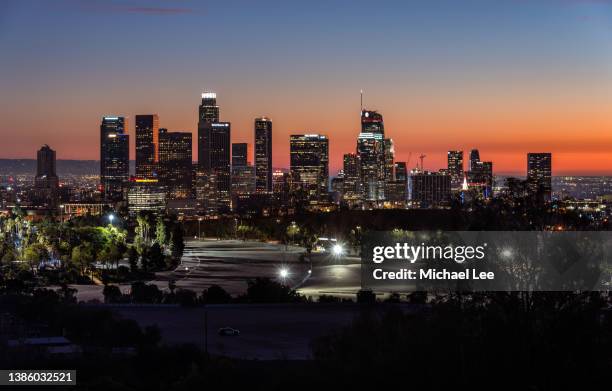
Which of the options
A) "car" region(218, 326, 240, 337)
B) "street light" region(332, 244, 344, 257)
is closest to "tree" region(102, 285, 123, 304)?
"car" region(218, 326, 240, 337)

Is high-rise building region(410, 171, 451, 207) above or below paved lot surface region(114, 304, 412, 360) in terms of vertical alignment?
above

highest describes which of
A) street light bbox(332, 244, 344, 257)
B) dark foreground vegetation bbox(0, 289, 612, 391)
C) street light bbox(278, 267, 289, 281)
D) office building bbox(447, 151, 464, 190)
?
office building bbox(447, 151, 464, 190)

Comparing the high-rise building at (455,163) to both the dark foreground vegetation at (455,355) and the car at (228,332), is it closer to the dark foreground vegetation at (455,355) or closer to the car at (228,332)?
the car at (228,332)

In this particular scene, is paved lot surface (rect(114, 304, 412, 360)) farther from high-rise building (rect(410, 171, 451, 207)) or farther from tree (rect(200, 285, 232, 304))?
high-rise building (rect(410, 171, 451, 207))

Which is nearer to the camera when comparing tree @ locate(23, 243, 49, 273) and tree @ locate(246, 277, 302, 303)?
tree @ locate(246, 277, 302, 303)

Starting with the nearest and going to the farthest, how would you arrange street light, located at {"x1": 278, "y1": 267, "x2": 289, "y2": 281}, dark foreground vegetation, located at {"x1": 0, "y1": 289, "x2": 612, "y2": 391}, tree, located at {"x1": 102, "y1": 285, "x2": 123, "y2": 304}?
dark foreground vegetation, located at {"x1": 0, "y1": 289, "x2": 612, "y2": 391} → tree, located at {"x1": 102, "y1": 285, "x2": 123, "y2": 304} → street light, located at {"x1": 278, "y1": 267, "x2": 289, "y2": 281}

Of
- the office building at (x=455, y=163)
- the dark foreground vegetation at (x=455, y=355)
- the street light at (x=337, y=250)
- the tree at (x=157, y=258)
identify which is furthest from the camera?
the office building at (x=455, y=163)

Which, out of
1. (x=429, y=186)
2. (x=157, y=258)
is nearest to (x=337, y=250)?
(x=157, y=258)

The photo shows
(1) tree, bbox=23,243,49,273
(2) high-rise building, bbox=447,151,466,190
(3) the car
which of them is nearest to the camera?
(3) the car

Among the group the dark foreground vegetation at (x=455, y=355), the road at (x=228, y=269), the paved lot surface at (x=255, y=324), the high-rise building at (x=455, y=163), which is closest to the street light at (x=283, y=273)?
the road at (x=228, y=269)

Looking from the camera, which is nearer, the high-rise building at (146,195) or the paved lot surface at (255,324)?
the paved lot surface at (255,324)

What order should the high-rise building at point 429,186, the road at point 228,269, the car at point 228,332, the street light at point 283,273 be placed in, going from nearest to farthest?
the car at point 228,332 < the road at point 228,269 < the street light at point 283,273 < the high-rise building at point 429,186
